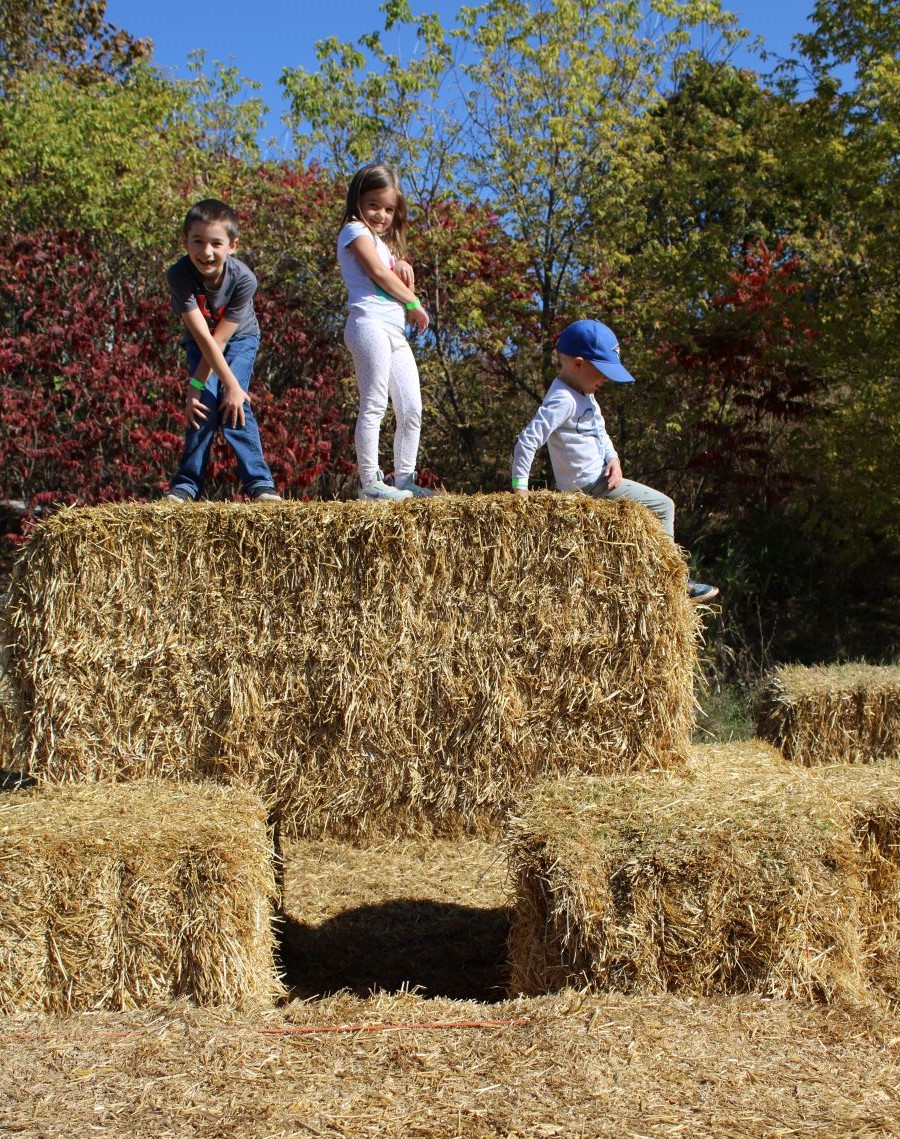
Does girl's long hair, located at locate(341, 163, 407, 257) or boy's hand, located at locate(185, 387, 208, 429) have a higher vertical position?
girl's long hair, located at locate(341, 163, 407, 257)

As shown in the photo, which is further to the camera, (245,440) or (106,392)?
(106,392)

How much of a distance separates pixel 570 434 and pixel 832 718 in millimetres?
2673

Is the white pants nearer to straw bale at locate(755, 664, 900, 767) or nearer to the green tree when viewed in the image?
straw bale at locate(755, 664, 900, 767)

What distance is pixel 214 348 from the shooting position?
17.7ft

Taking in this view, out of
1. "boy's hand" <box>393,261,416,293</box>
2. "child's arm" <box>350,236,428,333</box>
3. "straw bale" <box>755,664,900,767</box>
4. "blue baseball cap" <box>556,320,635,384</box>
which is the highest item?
"boy's hand" <box>393,261,416,293</box>

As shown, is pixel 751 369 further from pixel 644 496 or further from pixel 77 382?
pixel 77 382

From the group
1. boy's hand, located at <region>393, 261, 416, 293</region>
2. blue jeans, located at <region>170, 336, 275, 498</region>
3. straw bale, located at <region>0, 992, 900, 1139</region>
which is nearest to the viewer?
straw bale, located at <region>0, 992, 900, 1139</region>

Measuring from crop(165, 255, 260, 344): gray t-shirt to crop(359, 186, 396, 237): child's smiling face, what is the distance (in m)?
0.66

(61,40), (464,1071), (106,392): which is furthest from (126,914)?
(61,40)

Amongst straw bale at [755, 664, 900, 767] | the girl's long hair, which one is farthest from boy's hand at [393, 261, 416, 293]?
straw bale at [755, 664, 900, 767]

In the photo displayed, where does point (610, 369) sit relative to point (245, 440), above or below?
above

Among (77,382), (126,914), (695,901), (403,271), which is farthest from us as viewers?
(77,382)

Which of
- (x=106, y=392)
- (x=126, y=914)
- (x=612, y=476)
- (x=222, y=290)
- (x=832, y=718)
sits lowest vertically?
(x=126, y=914)

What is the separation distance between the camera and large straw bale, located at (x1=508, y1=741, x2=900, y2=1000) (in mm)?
3588
